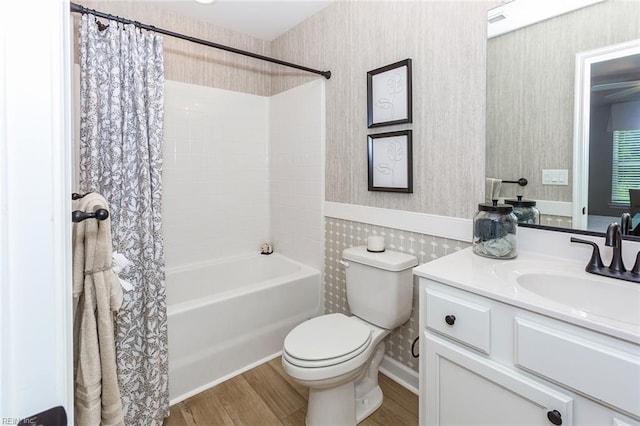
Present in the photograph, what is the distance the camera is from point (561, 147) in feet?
4.17

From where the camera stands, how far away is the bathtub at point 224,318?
1757mm

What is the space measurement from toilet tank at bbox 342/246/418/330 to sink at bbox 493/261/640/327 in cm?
51

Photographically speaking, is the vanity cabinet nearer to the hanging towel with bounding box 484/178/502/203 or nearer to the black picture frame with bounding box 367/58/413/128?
the hanging towel with bounding box 484/178/502/203

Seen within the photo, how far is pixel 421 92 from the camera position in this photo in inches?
66.1

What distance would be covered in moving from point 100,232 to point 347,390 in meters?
1.26

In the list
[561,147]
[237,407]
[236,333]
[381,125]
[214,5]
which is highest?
[214,5]

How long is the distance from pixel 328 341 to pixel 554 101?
141 centimetres

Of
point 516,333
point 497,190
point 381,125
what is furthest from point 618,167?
point 381,125

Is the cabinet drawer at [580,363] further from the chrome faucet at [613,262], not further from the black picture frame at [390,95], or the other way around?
the black picture frame at [390,95]

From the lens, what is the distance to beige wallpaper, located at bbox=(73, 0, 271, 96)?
A: 7.14ft

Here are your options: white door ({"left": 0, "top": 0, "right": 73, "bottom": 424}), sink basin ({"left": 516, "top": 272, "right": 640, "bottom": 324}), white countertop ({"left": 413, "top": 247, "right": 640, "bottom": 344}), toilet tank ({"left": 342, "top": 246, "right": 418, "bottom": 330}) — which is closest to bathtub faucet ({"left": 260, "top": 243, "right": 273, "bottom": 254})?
toilet tank ({"left": 342, "top": 246, "right": 418, "bottom": 330})

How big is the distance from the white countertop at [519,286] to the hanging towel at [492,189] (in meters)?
0.26

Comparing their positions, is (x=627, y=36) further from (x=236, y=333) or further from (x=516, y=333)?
(x=236, y=333)

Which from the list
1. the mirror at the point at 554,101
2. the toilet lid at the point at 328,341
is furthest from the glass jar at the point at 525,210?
the toilet lid at the point at 328,341
